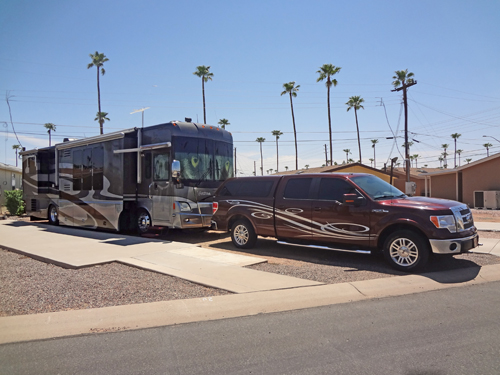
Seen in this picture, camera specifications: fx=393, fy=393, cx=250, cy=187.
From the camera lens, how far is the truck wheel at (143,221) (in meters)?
12.2

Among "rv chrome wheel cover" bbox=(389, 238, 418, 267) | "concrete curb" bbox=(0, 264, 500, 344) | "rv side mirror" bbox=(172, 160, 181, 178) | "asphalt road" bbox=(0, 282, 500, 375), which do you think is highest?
"rv side mirror" bbox=(172, 160, 181, 178)

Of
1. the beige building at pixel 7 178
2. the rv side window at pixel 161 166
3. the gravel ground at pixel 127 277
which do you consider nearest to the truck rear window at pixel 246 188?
the gravel ground at pixel 127 277

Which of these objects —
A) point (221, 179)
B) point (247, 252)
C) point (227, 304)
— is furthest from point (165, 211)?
point (227, 304)

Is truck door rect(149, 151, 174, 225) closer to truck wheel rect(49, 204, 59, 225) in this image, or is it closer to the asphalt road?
the asphalt road

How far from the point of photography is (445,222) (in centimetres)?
720

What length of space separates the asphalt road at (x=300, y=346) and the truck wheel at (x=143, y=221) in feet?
24.9

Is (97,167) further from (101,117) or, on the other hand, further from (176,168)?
(101,117)

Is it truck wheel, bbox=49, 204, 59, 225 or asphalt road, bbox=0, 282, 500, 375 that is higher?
truck wheel, bbox=49, 204, 59, 225

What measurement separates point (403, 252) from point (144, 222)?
8.00 m

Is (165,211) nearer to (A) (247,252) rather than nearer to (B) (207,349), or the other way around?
(A) (247,252)

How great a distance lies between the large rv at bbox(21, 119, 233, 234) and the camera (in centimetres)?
1128

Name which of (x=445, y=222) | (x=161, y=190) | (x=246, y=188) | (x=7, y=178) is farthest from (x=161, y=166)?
(x=7, y=178)

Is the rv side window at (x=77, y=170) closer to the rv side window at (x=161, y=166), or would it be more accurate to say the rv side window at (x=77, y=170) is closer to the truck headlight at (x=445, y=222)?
the rv side window at (x=161, y=166)

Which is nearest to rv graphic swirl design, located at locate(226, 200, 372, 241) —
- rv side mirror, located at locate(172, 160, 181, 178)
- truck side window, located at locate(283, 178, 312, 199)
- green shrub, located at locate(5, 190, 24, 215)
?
truck side window, located at locate(283, 178, 312, 199)
